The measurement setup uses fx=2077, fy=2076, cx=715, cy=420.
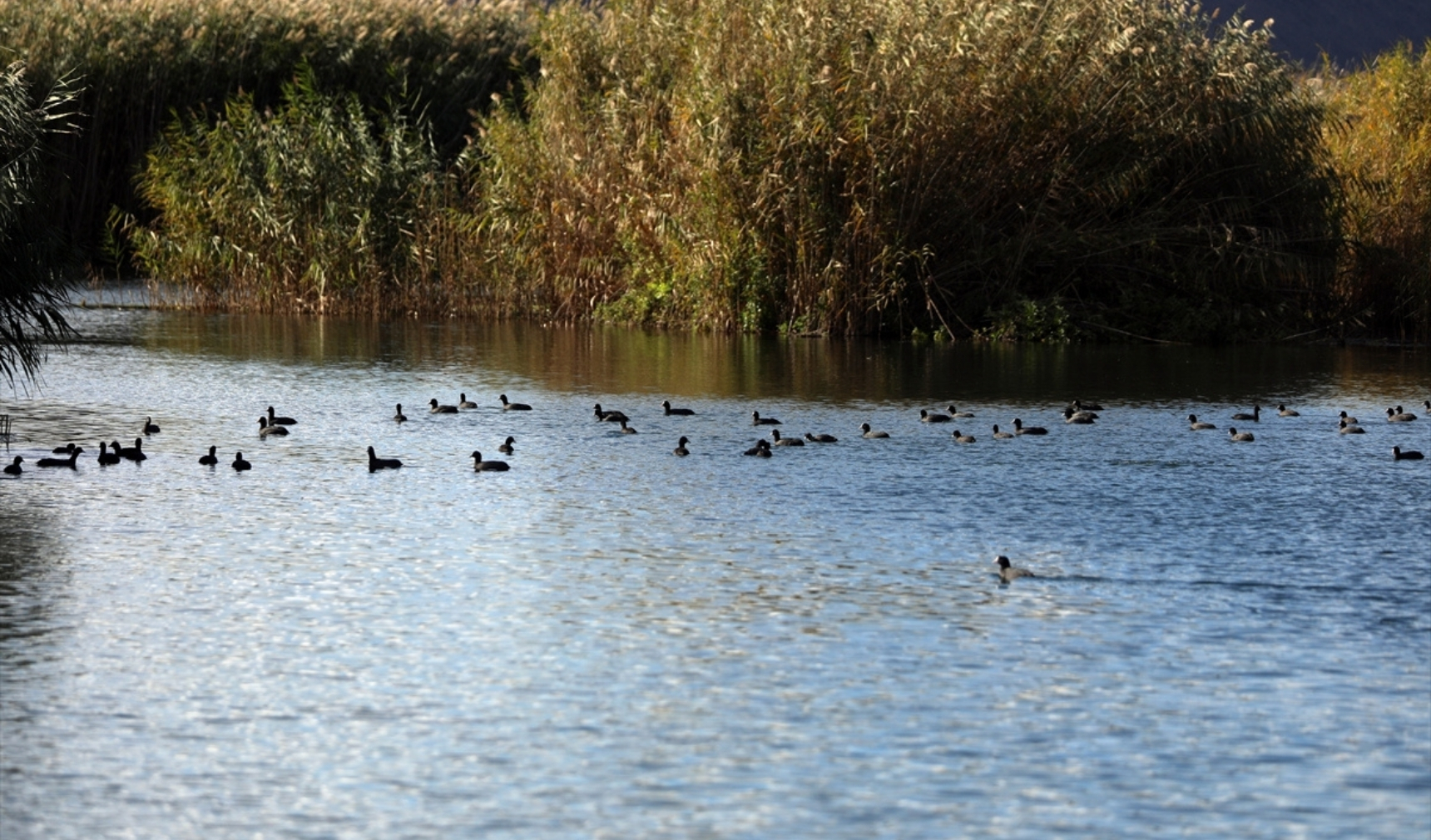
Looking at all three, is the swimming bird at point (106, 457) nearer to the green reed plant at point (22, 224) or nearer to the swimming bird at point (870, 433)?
the green reed plant at point (22, 224)

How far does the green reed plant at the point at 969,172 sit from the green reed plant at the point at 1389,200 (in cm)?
87

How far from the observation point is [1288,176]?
101 feet

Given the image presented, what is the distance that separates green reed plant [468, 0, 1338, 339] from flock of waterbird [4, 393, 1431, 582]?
8.50m

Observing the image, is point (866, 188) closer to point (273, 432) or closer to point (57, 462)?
point (273, 432)

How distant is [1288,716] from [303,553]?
20.4 ft

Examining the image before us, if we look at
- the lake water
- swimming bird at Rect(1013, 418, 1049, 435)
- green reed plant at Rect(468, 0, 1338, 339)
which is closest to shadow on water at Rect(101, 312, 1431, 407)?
green reed plant at Rect(468, 0, 1338, 339)

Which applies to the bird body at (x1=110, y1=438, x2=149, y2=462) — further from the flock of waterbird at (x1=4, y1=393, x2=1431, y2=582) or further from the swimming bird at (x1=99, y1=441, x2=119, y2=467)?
the swimming bird at (x1=99, y1=441, x2=119, y2=467)

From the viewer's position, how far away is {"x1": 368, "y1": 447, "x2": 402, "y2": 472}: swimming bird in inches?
644

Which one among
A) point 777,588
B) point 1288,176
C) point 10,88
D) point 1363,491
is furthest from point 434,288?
point 777,588

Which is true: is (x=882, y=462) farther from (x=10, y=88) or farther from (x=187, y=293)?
(x=187, y=293)

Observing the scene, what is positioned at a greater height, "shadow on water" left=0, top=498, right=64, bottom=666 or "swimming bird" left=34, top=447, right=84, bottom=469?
"swimming bird" left=34, top=447, right=84, bottom=469


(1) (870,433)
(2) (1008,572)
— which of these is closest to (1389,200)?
(1) (870,433)

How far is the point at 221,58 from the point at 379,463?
82.6 feet

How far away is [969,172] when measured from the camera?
3003cm
